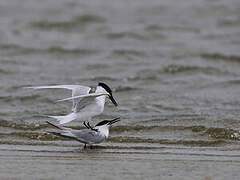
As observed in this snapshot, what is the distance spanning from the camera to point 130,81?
42.8 feet

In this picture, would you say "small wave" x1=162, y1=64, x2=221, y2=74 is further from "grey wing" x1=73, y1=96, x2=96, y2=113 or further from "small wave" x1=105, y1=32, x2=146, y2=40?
"grey wing" x1=73, y1=96, x2=96, y2=113

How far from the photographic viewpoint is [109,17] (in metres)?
20.3

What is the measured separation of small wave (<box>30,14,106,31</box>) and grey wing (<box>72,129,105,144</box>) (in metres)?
11.6

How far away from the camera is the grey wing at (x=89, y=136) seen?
25.7 ft

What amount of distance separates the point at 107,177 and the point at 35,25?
46.0 ft

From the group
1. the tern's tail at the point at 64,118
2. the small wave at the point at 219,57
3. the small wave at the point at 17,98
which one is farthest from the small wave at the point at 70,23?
the tern's tail at the point at 64,118

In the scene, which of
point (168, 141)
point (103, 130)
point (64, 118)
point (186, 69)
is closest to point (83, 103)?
point (64, 118)

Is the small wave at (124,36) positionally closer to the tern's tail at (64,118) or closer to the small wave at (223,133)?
the small wave at (223,133)

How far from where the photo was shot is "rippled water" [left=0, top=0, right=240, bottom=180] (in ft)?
22.7

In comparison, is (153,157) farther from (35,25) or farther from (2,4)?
(2,4)

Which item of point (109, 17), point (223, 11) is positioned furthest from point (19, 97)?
point (223, 11)

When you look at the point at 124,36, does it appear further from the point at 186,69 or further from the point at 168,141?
the point at 168,141

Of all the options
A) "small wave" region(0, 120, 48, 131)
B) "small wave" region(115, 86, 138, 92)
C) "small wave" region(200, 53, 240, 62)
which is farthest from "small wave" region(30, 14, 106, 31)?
"small wave" region(0, 120, 48, 131)

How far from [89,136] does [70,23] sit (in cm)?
1224
